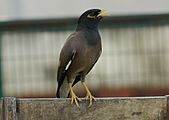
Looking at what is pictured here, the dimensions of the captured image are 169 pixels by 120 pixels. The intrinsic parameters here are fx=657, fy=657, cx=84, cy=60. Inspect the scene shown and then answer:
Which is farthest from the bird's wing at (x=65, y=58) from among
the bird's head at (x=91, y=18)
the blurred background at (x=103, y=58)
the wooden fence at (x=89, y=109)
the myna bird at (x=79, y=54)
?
the blurred background at (x=103, y=58)

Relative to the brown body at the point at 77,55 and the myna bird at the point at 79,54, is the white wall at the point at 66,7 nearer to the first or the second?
the myna bird at the point at 79,54

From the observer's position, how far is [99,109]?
395 centimetres

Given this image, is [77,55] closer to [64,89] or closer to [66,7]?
[64,89]

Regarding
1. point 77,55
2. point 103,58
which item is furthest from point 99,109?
point 103,58

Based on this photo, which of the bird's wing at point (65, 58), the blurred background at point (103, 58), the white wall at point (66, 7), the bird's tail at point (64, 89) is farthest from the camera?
the white wall at point (66, 7)

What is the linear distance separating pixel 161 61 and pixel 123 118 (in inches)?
284

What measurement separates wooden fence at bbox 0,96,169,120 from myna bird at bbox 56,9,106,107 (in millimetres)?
1075

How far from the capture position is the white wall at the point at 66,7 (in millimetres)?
11711

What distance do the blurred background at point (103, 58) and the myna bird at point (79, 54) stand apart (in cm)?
543

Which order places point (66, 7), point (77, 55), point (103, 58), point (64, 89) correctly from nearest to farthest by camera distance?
point (77, 55) → point (64, 89) → point (103, 58) → point (66, 7)

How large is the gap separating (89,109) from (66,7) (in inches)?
317

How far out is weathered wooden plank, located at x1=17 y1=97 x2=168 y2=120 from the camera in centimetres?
388

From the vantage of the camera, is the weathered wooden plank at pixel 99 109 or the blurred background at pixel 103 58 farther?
the blurred background at pixel 103 58

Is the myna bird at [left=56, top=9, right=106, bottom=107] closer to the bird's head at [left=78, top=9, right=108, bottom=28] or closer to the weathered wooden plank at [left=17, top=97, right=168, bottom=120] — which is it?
the bird's head at [left=78, top=9, right=108, bottom=28]
